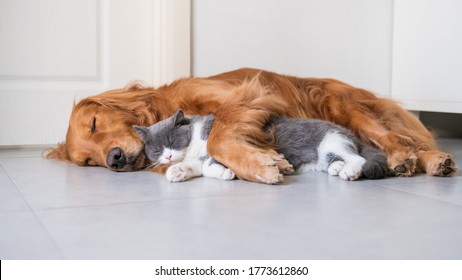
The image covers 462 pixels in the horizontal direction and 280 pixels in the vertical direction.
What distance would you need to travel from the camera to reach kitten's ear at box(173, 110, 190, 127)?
218 cm

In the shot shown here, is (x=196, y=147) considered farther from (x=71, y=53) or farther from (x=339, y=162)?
(x=71, y=53)

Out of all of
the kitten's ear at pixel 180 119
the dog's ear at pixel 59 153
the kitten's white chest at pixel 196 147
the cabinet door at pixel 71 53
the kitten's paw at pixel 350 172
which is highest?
the cabinet door at pixel 71 53

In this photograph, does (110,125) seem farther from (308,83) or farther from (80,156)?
(308,83)

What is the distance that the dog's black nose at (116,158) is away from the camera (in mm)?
2293

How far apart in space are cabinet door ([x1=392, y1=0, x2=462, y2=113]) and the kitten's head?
6.30 feet

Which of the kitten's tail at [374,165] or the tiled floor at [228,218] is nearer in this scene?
the tiled floor at [228,218]

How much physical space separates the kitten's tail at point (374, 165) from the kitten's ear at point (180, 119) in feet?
2.20

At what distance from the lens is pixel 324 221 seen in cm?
146

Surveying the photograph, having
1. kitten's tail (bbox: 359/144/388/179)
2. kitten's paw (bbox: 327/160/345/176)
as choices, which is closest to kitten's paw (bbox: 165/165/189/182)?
Answer: kitten's paw (bbox: 327/160/345/176)

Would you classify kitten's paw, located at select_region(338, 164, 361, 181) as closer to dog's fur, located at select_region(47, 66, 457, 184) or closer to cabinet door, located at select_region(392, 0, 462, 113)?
dog's fur, located at select_region(47, 66, 457, 184)

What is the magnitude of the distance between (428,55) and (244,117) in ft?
6.04

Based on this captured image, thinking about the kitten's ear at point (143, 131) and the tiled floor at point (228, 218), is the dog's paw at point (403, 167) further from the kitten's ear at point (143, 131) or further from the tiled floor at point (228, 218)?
the kitten's ear at point (143, 131)

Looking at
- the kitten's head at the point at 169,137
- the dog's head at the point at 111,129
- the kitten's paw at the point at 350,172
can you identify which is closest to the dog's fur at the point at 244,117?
the dog's head at the point at 111,129
